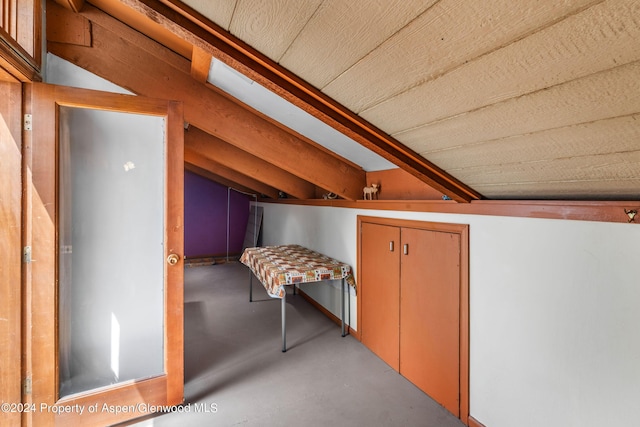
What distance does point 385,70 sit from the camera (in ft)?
3.52

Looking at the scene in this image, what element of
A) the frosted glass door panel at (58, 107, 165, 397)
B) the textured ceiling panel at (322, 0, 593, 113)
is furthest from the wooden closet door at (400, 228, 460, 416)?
the frosted glass door panel at (58, 107, 165, 397)

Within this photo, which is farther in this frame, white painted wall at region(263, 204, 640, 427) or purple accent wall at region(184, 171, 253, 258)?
purple accent wall at region(184, 171, 253, 258)

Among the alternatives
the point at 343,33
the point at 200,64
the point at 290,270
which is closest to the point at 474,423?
the point at 290,270

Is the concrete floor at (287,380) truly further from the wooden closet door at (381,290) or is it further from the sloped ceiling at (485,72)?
the sloped ceiling at (485,72)

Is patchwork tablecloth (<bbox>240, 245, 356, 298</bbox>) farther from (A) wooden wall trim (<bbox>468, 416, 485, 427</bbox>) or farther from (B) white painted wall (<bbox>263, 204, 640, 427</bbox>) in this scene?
(A) wooden wall trim (<bbox>468, 416, 485, 427</bbox>)

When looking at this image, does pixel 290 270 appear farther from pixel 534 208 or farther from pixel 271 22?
pixel 271 22

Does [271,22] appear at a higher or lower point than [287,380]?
higher

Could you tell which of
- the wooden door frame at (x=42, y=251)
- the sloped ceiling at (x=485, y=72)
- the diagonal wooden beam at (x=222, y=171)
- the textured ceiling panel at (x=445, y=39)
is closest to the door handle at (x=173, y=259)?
the wooden door frame at (x=42, y=251)

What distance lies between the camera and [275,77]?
1354 millimetres

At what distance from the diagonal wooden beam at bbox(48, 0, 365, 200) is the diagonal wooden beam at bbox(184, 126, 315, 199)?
995mm

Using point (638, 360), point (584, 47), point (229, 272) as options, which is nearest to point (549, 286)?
point (638, 360)

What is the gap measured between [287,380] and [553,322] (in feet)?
6.35

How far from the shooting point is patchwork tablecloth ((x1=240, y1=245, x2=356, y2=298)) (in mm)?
3106

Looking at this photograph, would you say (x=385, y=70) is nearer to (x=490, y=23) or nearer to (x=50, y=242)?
(x=490, y=23)
